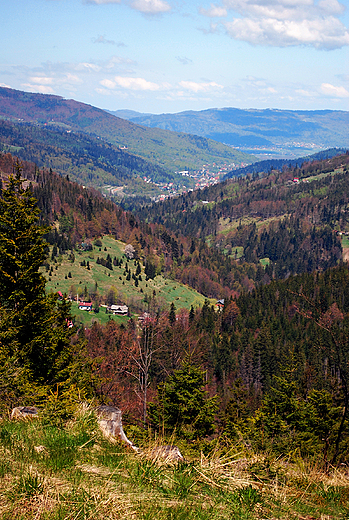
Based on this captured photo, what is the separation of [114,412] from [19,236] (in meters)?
17.0

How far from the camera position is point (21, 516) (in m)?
5.56

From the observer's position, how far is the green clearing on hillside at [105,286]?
518ft

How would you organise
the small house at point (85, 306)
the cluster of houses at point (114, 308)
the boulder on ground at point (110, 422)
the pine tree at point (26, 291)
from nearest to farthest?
the boulder on ground at point (110, 422) < the pine tree at point (26, 291) < the small house at point (85, 306) < the cluster of houses at point (114, 308)

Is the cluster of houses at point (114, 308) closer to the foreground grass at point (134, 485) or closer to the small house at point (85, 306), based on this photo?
the small house at point (85, 306)

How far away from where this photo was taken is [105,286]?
17238 centimetres

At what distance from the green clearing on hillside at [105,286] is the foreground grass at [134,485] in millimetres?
139695

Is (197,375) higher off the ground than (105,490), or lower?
lower

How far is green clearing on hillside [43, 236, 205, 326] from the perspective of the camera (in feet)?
518

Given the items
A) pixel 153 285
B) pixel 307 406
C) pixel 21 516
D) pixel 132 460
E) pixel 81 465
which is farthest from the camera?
pixel 153 285

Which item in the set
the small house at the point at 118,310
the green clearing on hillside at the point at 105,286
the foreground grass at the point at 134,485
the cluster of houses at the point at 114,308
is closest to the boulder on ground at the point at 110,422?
the foreground grass at the point at 134,485

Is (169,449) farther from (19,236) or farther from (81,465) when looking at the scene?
(19,236)

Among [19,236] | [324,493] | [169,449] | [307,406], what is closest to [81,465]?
[169,449]

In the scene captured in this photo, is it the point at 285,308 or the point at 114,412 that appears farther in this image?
the point at 285,308

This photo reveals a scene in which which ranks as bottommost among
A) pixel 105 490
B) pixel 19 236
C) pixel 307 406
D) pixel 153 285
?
pixel 153 285
